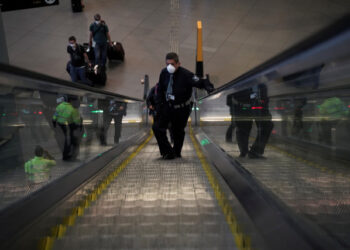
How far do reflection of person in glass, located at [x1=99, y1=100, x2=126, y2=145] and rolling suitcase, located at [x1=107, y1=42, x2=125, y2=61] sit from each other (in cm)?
1048

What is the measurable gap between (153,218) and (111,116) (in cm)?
325

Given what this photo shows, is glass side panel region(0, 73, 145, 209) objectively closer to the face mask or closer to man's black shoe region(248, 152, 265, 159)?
the face mask

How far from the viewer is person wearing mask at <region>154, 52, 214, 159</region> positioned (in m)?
5.03

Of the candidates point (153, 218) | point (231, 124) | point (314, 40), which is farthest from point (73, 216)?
point (231, 124)

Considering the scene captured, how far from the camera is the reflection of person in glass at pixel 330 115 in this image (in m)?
1.33

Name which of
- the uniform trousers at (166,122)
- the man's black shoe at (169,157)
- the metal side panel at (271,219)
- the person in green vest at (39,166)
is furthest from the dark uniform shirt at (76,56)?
the metal side panel at (271,219)

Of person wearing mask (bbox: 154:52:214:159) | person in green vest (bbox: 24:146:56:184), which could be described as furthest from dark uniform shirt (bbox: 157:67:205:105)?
person in green vest (bbox: 24:146:56:184)

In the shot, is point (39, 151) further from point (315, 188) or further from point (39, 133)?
point (315, 188)

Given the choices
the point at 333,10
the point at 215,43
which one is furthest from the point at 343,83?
the point at 333,10

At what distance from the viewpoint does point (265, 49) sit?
18859 mm

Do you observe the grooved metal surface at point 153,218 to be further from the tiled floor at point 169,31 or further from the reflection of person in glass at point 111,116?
the tiled floor at point 169,31

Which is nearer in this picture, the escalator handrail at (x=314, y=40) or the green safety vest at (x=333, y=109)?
the escalator handrail at (x=314, y=40)

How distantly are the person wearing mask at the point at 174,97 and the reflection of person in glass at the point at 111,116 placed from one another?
0.77 m

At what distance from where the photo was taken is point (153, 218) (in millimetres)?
2426
